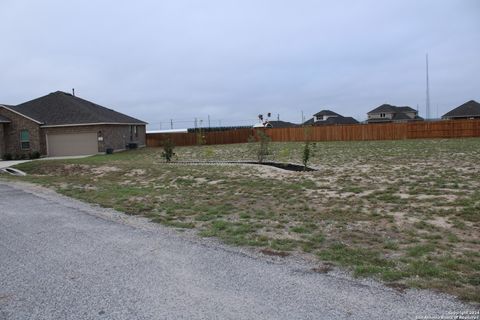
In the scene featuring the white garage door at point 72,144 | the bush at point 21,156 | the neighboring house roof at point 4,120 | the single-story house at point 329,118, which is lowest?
the bush at point 21,156

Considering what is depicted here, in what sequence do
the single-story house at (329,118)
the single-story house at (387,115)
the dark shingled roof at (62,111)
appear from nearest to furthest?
the dark shingled roof at (62,111), the single-story house at (387,115), the single-story house at (329,118)

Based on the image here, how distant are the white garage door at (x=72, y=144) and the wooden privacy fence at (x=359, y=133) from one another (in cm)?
628

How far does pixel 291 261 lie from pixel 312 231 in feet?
5.07

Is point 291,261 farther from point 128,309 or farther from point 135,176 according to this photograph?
point 135,176

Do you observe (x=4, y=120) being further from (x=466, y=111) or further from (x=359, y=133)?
(x=466, y=111)

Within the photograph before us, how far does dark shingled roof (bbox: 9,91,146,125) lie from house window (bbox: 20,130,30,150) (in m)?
1.29

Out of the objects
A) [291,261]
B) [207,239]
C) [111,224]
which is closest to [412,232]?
[291,261]

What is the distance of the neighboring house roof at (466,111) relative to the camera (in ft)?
175

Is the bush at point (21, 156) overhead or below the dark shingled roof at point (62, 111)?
below

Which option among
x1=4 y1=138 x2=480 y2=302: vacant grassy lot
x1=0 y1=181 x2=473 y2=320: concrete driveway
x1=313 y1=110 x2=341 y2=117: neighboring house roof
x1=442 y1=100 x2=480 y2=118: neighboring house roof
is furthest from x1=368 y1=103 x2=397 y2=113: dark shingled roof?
x1=0 y1=181 x2=473 y2=320: concrete driveway

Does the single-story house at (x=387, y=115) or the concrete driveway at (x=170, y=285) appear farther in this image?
→ the single-story house at (x=387, y=115)

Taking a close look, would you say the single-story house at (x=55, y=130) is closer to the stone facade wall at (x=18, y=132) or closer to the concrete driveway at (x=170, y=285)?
the stone facade wall at (x=18, y=132)

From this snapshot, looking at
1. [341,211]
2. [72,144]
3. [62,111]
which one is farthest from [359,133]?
[341,211]

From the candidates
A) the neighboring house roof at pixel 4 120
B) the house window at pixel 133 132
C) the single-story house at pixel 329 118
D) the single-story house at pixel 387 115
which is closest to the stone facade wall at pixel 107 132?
the house window at pixel 133 132
